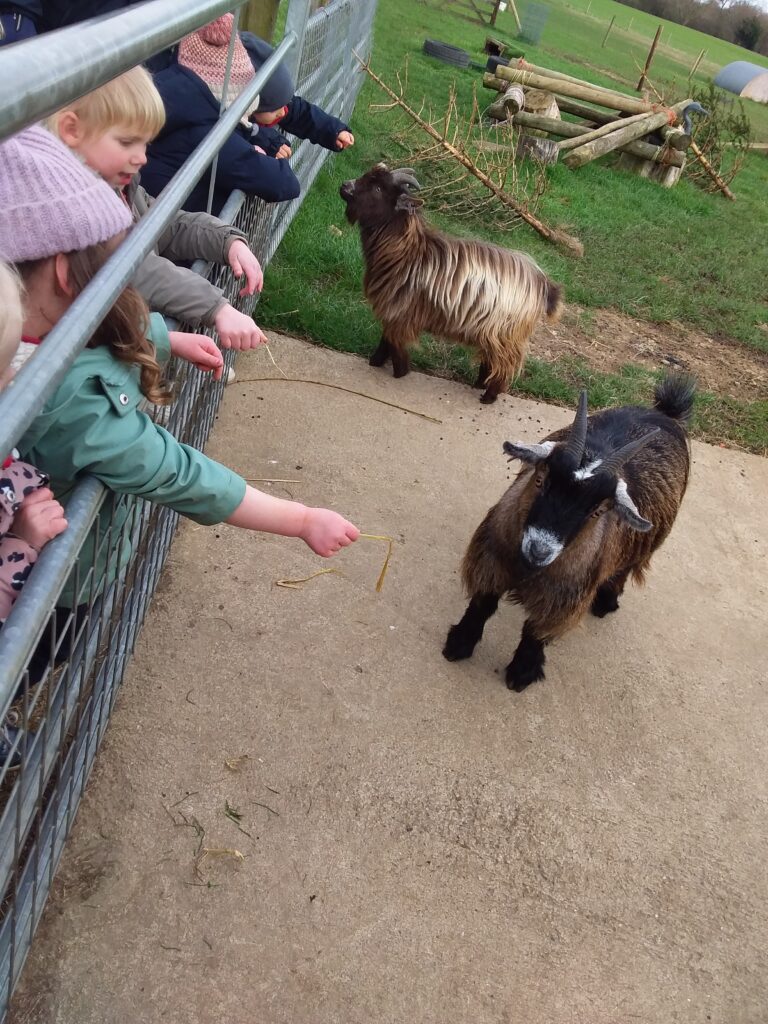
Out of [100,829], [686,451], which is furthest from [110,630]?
[686,451]

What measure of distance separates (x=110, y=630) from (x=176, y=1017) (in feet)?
3.31

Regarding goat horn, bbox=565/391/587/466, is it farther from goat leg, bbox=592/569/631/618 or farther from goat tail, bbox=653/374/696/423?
goat tail, bbox=653/374/696/423

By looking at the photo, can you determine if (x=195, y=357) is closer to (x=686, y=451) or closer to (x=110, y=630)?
(x=110, y=630)

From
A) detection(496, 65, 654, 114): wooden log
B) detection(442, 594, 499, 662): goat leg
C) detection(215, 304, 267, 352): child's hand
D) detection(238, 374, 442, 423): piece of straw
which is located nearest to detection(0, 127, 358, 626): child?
detection(215, 304, 267, 352): child's hand

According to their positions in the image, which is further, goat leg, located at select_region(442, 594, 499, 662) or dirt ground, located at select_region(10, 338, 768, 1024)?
goat leg, located at select_region(442, 594, 499, 662)

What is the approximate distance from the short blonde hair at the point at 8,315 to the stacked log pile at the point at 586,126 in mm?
10414

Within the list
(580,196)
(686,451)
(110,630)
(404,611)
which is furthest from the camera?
(580,196)

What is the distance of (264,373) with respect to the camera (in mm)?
4984

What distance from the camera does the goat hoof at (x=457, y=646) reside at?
3.45 metres

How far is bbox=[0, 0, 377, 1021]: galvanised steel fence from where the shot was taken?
1.15 metres

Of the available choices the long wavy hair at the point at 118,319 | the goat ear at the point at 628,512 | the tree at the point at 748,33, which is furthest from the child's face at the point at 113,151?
the tree at the point at 748,33

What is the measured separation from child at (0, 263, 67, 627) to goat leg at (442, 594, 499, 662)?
2025 mm

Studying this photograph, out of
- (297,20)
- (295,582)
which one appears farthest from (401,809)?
(297,20)

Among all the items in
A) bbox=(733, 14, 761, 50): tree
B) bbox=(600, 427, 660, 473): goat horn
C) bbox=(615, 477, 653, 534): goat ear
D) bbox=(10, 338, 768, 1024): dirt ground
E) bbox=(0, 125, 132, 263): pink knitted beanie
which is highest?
bbox=(733, 14, 761, 50): tree
